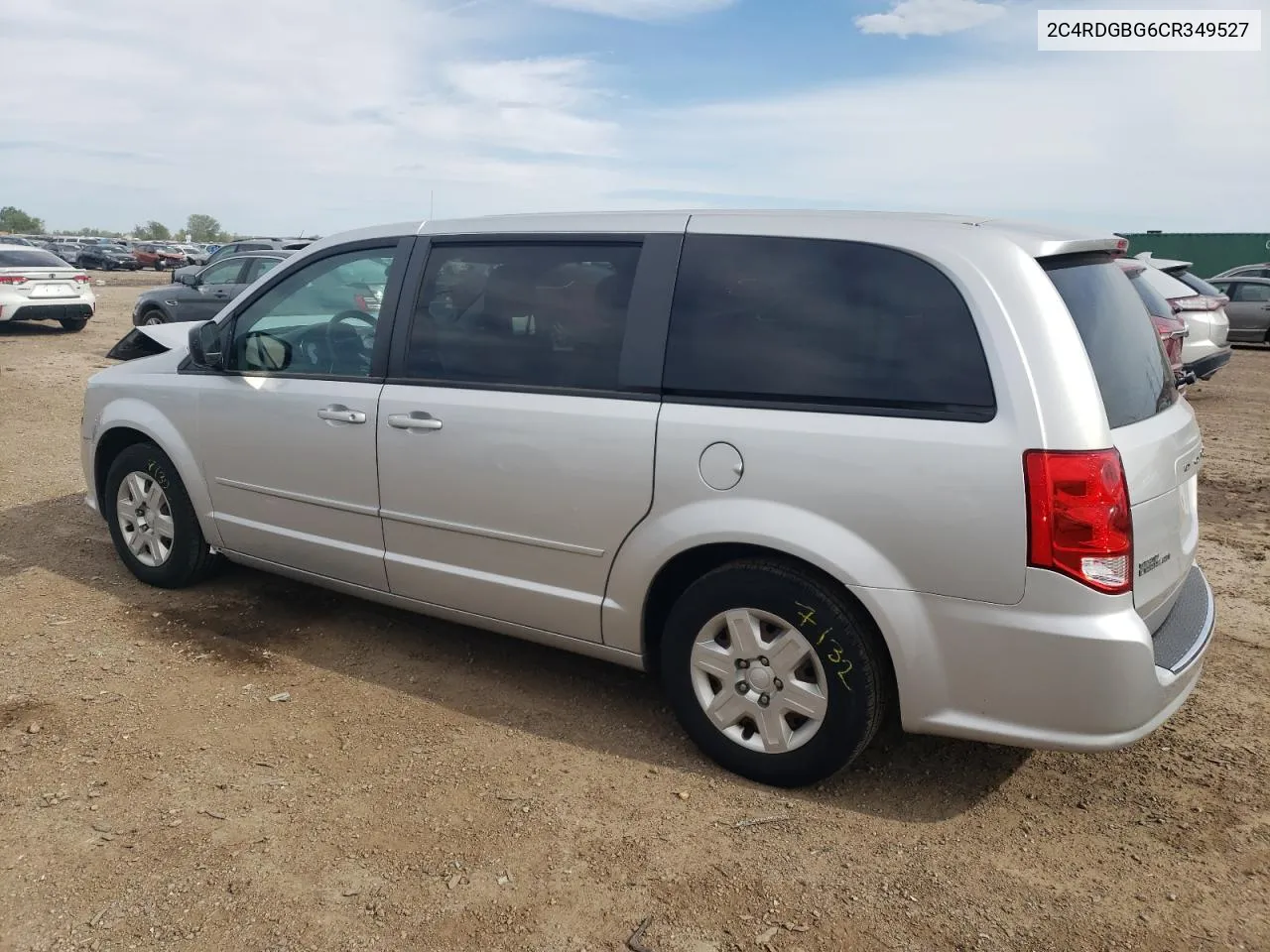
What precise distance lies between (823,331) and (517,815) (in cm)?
179

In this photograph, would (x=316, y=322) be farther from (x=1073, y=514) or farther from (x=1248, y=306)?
(x=1248, y=306)

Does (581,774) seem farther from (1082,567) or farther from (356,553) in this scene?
(1082,567)

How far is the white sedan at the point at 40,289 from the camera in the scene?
54.3ft

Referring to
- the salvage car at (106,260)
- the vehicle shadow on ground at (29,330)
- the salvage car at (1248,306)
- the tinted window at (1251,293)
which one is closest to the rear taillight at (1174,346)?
the salvage car at (1248,306)

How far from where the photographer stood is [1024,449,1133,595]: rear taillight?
8.78 ft

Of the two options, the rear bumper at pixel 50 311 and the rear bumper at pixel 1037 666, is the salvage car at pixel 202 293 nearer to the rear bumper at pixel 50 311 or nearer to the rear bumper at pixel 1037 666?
the rear bumper at pixel 50 311

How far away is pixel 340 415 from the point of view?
4.05 meters

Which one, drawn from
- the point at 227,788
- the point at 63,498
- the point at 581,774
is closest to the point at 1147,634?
the point at 581,774

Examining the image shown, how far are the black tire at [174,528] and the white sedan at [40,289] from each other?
46.1ft

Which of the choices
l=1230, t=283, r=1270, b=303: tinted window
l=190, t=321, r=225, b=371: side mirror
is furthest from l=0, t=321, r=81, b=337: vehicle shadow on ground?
l=1230, t=283, r=1270, b=303: tinted window

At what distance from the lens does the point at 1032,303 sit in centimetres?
279

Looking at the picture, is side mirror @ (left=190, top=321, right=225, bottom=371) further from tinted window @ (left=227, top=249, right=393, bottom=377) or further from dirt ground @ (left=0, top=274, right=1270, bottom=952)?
dirt ground @ (left=0, top=274, right=1270, bottom=952)

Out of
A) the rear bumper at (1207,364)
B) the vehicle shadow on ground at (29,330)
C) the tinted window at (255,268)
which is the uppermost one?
the tinted window at (255,268)

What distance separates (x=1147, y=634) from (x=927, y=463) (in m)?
0.78
